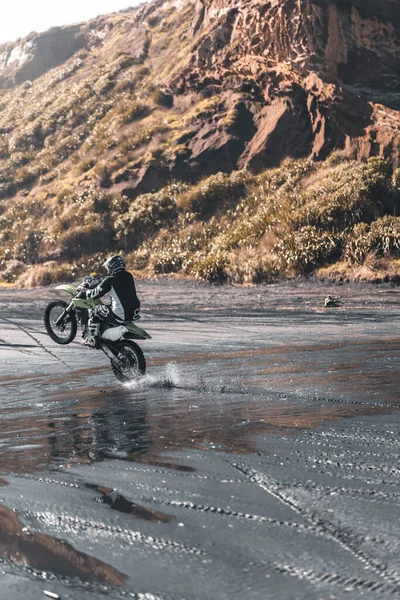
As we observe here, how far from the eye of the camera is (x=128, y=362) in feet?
35.8

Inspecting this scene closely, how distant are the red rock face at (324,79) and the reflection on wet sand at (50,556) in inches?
1092

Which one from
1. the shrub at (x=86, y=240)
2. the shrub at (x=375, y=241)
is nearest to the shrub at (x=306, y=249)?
the shrub at (x=375, y=241)

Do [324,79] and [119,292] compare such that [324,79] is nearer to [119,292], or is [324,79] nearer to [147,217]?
[147,217]

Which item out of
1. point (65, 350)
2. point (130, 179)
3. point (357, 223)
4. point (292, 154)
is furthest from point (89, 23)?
point (65, 350)

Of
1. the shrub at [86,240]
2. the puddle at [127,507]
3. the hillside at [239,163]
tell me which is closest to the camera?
the puddle at [127,507]

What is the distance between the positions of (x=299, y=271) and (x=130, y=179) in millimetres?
16325

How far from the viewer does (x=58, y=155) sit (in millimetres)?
48656

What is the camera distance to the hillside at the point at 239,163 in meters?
27.7

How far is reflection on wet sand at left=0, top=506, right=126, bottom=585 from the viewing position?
13.4 ft

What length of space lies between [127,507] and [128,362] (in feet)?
19.1

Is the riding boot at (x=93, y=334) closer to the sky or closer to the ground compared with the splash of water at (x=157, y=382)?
closer to the sky

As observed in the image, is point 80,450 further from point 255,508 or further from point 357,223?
point 357,223

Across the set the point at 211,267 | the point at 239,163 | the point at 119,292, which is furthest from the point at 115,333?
the point at 239,163

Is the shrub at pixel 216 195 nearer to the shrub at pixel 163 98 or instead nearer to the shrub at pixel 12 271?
the shrub at pixel 12 271
